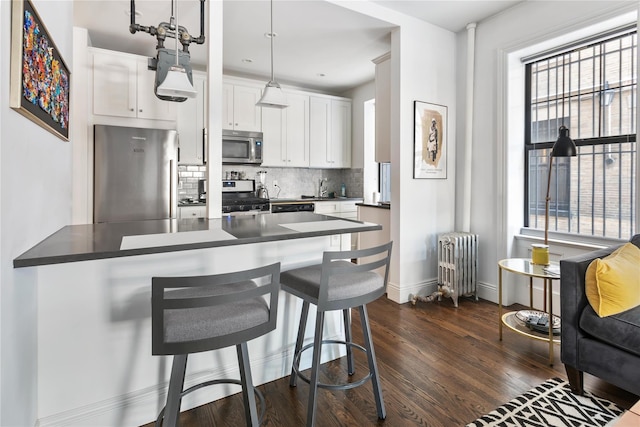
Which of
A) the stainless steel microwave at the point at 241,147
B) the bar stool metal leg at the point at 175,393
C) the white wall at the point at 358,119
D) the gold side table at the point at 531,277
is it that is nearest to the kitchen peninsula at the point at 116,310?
the bar stool metal leg at the point at 175,393

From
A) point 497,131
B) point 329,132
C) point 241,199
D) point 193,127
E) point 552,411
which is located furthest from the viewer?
point 329,132

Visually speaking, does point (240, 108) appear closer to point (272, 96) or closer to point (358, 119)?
point (358, 119)

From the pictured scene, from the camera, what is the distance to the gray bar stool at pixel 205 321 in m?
1.15

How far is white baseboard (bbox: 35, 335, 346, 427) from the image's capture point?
1.49m

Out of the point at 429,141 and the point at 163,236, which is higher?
the point at 429,141

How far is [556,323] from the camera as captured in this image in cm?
246

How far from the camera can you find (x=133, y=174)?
3.39 meters

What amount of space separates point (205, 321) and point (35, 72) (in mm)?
1151

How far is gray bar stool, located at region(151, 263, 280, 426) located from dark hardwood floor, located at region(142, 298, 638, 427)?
0.52m

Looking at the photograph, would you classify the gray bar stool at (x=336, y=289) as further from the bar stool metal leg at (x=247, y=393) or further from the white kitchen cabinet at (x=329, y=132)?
the white kitchen cabinet at (x=329, y=132)

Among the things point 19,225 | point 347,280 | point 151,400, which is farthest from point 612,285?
point 19,225

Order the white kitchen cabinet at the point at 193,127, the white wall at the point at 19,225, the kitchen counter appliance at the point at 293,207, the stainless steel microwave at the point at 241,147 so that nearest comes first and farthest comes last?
the white wall at the point at 19,225 → the white kitchen cabinet at the point at 193,127 → the stainless steel microwave at the point at 241,147 → the kitchen counter appliance at the point at 293,207

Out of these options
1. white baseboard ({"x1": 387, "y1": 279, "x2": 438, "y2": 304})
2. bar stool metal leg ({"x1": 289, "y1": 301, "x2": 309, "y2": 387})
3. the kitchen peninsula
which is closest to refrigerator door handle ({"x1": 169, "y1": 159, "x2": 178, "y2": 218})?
the kitchen peninsula

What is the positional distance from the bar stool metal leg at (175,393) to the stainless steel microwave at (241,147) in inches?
137
